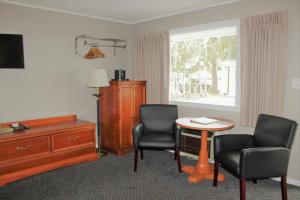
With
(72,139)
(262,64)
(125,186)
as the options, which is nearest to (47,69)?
(72,139)

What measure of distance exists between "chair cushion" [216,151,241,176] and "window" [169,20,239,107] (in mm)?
960

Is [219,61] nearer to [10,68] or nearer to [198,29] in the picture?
[198,29]

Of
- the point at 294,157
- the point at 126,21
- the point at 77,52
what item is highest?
the point at 126,21

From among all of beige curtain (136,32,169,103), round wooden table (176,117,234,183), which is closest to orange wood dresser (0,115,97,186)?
beige curtain (136,32,169,103)

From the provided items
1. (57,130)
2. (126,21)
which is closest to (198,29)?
(126,21)

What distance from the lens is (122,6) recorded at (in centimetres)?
372

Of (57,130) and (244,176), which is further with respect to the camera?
(57,130)

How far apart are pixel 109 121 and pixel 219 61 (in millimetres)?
2099

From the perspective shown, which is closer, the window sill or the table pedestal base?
the table pedestal base

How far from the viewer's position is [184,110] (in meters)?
4.20

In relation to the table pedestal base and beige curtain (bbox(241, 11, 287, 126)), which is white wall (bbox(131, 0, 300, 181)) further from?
the table pedestal base

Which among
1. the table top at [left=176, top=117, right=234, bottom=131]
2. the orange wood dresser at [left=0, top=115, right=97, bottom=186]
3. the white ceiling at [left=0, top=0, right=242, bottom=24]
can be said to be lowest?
the orange wood dresser at [left=0, top=115, right=97, bottom=186]

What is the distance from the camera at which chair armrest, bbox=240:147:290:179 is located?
7.97 ft

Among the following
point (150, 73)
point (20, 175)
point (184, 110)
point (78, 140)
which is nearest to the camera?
point (20, 175)
